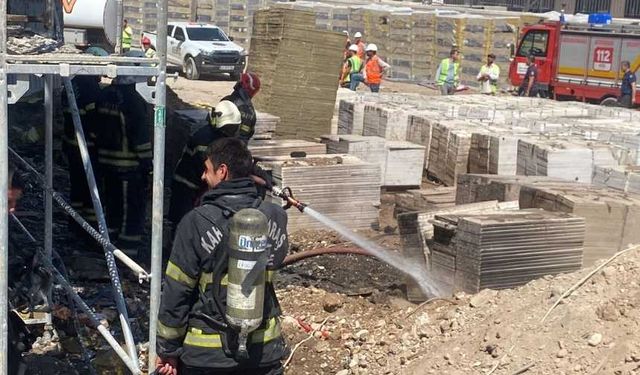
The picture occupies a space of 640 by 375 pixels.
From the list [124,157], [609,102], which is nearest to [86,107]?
[124,157]

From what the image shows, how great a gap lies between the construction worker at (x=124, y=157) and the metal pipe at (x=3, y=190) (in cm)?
347

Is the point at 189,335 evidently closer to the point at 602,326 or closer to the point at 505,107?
the point at 602,326

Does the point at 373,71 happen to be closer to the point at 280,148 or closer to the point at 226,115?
the point at 280,148

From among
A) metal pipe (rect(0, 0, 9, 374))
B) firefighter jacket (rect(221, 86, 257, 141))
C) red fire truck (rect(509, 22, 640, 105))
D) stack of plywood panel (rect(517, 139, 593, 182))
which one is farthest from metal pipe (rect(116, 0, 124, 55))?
red fire truck (rect(509, 22, 640, 105))

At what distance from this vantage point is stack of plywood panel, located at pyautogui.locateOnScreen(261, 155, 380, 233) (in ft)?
32.5

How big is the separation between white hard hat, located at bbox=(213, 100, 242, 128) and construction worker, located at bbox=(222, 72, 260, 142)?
11 centimetres

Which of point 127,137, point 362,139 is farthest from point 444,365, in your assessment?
Result: point 362,139

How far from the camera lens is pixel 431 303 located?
24.2 ft

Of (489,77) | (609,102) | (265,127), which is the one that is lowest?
(609,102)

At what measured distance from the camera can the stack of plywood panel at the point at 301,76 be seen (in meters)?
14.4

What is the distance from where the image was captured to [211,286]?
4785 mm

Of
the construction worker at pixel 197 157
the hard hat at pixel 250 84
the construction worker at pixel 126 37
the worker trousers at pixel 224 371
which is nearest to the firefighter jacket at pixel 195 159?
the construction worker at pixel 197 157

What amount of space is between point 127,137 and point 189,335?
4330 millimetres

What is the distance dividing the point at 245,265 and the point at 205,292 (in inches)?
12.3
